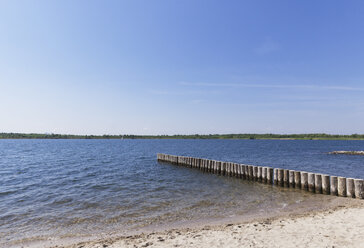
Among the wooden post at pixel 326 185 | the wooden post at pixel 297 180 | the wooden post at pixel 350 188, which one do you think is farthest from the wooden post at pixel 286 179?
the wooden post at pixel 350 188

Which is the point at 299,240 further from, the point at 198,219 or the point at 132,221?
the point at 132,221

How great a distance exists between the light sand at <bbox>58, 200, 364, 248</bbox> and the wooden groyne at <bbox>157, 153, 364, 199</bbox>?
4222 mm

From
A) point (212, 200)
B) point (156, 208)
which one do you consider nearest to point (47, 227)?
point (156, 208)

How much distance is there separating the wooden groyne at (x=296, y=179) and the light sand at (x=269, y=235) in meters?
4.22

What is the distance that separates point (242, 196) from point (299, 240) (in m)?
7.37

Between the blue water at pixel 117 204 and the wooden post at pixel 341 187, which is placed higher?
the wooden post at pixel 341 187

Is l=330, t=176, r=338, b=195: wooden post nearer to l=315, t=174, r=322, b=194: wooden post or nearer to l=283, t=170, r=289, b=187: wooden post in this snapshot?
l=315, t=174, r=322, b=194: wooden post

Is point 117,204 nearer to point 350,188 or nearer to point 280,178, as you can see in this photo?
point 280,178

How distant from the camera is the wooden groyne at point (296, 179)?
1312 centimetres

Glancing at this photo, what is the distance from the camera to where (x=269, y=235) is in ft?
25.0

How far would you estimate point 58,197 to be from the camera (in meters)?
14.6

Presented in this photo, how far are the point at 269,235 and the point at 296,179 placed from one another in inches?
407

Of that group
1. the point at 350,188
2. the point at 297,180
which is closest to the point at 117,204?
the point at 297,180

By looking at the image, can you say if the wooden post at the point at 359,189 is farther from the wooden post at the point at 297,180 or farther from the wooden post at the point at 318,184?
the wooden post at the point at 297,180
